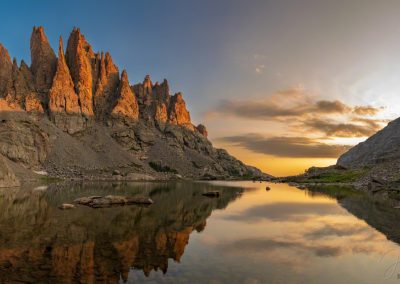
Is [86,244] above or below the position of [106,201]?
below

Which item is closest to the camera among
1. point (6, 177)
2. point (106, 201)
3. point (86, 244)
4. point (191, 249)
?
point (86, 244)

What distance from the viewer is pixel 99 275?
19078mm

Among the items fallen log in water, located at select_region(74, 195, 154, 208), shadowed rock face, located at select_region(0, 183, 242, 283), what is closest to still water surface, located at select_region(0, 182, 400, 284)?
shadowed rock face, located at select_region(0, 183, 242, 283)

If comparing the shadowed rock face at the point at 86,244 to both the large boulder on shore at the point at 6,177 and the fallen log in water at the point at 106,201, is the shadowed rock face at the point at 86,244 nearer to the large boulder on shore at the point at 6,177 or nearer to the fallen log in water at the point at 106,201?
the fallen log in water at the point at 106,201

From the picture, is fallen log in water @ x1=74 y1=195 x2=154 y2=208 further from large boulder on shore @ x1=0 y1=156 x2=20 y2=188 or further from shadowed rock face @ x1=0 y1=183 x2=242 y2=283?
large boulder on shore @ x1=0 y1=156 x2=20 y2=188

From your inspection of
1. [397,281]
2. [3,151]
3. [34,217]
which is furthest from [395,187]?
[3,151]

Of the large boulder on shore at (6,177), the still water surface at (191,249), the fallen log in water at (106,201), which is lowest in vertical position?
the still water surface at (191,249)

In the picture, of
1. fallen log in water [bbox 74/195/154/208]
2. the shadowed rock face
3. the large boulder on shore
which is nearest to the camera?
the shadowed rock face

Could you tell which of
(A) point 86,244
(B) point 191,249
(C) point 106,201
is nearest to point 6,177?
(C) point 106,201

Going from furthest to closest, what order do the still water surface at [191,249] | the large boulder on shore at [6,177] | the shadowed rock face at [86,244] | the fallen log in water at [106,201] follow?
the large boulder on shore at [6,177] < the fallen log in water at [106,201] < the still water surface at [191,249] < the shadowed rock face at [86,244]

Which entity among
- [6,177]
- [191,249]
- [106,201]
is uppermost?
[6,177]

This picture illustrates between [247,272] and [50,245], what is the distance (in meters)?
15.6

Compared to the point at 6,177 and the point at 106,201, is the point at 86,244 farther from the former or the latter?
the point at 6,177

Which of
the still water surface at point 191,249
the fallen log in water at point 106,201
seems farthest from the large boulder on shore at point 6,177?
the still water surface at point 191,249
